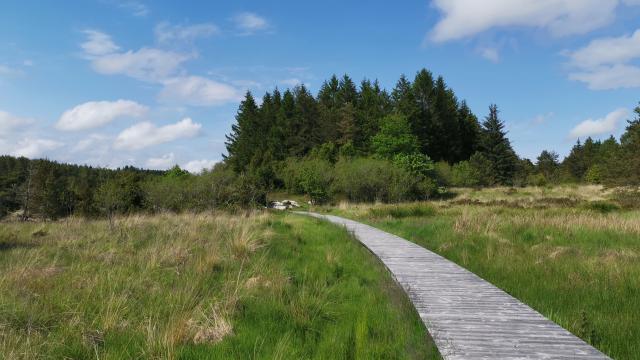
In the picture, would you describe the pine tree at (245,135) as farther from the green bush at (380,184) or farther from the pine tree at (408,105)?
the green bush at (380,184)

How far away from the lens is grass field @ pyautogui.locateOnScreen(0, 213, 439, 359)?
383cm

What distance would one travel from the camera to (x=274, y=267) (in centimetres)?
709

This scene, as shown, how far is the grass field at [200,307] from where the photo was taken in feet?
12.6

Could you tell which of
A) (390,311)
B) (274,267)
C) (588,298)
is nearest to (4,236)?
(274,267)

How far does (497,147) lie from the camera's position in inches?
2441

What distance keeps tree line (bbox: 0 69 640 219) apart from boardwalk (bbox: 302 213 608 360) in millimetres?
25104

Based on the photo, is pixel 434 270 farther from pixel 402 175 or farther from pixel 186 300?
pixel 402 175

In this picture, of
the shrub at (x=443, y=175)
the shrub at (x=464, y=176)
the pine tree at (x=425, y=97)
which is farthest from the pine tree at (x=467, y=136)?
the shrub at (x=443, y=175)

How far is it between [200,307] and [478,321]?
294 centimetres

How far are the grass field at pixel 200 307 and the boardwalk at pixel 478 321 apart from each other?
245 millimetres

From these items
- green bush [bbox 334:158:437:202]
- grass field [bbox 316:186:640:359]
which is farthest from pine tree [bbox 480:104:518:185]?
grass field [bbox 316:186:640:359]

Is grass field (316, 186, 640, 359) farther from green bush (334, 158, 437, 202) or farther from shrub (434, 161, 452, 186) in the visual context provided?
shrub (434, 161, 452, 186)

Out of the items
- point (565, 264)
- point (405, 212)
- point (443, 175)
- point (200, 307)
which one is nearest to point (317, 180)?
point (443, 175)

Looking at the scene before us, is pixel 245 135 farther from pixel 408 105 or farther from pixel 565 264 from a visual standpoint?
pixel 565 264
